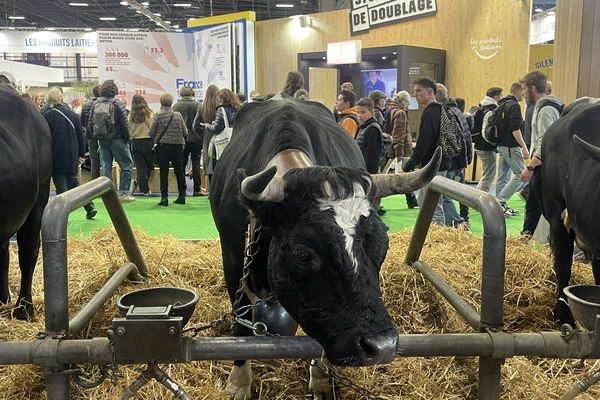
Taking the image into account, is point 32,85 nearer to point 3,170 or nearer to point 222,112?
point 222,112

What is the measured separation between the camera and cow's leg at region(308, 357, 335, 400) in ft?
9.29

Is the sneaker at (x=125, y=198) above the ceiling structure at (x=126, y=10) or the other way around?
the other way around

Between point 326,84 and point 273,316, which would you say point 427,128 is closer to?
point 273,316

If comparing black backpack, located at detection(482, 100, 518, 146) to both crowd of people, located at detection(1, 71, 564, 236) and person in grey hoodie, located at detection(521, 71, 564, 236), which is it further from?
person in grey hoodie, located at detection(521, 71, 564, 236)

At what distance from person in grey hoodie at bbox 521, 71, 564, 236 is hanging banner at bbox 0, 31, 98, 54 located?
1062 inches

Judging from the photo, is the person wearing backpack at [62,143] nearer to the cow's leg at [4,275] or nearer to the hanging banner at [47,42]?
the cow's leg at [4,275]

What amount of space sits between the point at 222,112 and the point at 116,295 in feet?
15.3

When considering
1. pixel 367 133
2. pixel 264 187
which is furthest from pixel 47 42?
pixel 264 187

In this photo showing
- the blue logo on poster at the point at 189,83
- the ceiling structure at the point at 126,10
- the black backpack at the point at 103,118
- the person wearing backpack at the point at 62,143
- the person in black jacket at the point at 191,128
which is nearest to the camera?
the person wearing backpack at the point at 62,143

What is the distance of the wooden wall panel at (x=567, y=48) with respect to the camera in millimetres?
6466

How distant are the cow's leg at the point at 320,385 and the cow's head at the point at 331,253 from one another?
1011 mm

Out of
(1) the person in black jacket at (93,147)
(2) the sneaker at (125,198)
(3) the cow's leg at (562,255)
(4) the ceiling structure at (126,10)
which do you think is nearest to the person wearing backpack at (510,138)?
(3) the cow's leg at (562,255)

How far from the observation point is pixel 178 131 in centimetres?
874

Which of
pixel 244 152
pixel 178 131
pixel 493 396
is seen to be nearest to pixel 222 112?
pixel 178 131
